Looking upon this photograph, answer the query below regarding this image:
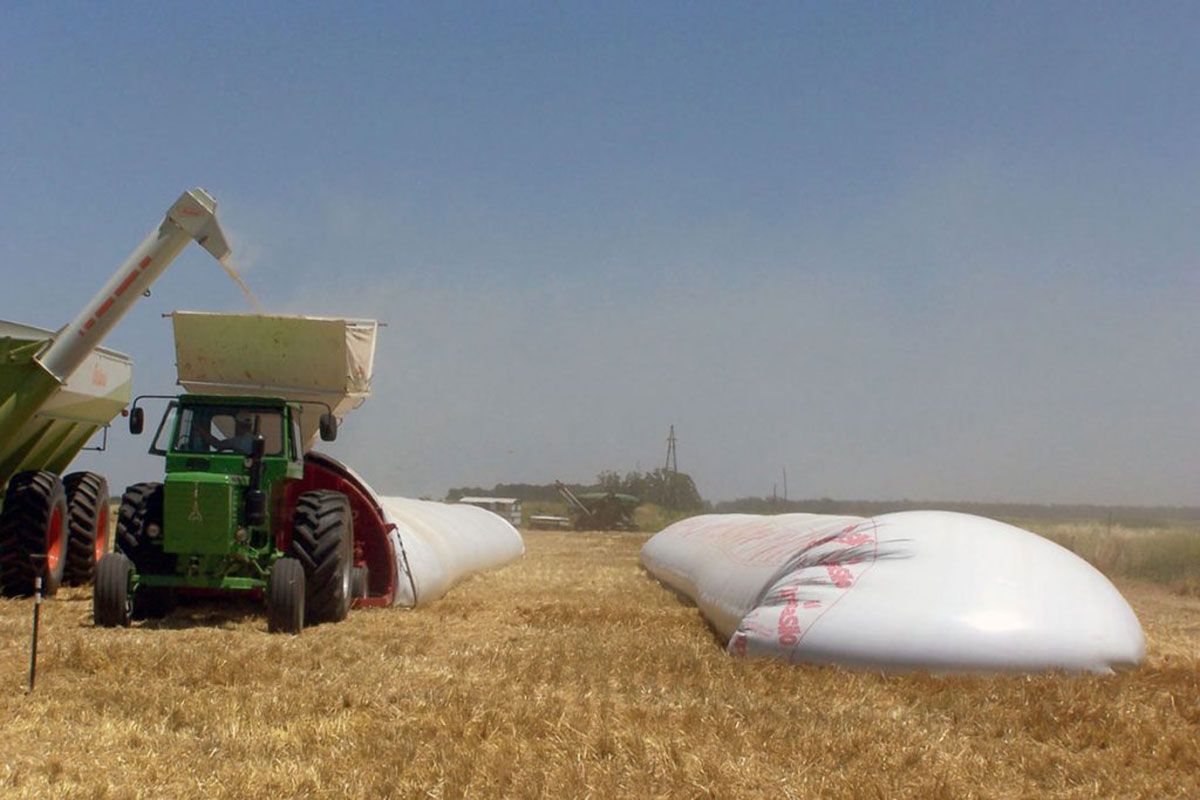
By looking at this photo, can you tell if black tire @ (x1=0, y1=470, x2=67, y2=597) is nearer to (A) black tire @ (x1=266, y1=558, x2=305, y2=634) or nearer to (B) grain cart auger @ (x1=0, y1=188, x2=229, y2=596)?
(B) grain cart auger @ (x1=0, y1=188, x2=229, y2=596)

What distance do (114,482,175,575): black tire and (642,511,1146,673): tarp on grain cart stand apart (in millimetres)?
4917

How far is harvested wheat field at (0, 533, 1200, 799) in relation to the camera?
530cm

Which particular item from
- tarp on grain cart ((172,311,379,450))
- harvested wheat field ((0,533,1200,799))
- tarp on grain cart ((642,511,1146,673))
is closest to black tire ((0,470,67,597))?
tarp on grain cart ((172,311,379,450))

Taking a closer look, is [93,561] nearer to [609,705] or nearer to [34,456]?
[34,456]

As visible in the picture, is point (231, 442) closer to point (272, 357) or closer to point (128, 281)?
point (128, 281)

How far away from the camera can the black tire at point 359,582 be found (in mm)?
12000

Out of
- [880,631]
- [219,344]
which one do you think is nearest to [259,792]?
[880,631]

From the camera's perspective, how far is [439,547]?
14.7 m

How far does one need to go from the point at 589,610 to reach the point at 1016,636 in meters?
4.77

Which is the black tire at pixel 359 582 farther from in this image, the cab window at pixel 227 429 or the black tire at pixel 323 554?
the cab window at pixel 227 429

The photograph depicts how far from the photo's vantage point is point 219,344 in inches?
516

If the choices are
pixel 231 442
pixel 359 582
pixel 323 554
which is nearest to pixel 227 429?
pixel 231 442

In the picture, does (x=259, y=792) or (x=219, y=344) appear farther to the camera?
(x=219, y=344)

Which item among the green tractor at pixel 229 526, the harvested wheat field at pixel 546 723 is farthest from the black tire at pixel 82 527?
the harvested wheat field at pixel 546 723
